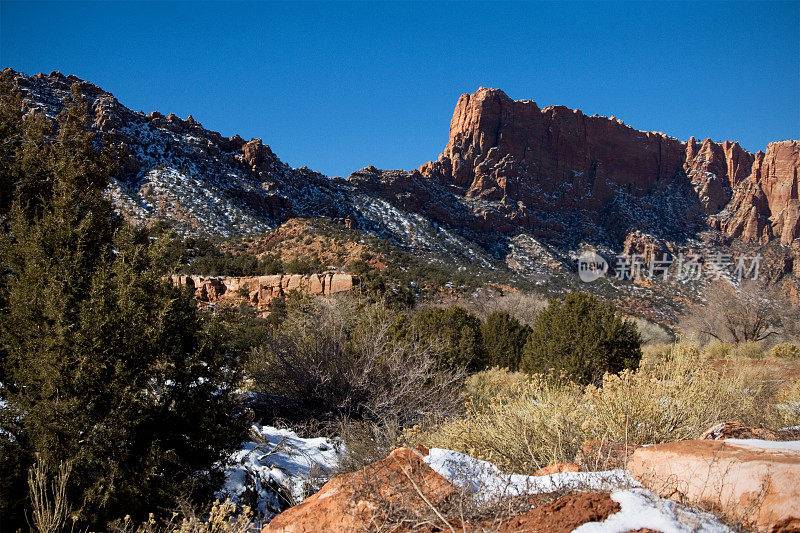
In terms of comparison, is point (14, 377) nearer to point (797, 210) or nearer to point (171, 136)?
point (171, 136)

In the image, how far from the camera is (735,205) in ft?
270

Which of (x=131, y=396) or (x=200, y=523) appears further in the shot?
(x=131, y=396)

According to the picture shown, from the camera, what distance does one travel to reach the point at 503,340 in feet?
56.2

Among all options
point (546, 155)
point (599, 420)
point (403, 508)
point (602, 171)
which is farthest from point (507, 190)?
point (403, 508)

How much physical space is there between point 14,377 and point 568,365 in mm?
10038

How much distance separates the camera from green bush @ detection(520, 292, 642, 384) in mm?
10953

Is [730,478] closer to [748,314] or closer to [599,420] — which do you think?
[599,420]

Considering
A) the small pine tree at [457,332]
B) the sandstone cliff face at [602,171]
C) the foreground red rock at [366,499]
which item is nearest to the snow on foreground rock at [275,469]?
the foreground red rock at [366,499]

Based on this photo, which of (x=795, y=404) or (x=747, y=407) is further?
(x=795, y=404)

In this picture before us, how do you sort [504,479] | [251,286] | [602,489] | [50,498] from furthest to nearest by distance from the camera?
[251,286]
[50,498]
[504,479]
[602,489]

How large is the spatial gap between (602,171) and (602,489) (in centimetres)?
9590

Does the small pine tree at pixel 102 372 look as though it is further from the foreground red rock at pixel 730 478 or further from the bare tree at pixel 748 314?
the bare tree at pixel 748 314

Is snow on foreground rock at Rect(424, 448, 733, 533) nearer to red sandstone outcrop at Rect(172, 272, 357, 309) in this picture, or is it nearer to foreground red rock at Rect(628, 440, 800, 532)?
foreground red rock at Rect(628, 440, 800, 532)

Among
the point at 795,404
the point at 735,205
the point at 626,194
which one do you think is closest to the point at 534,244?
the point at 626,194
